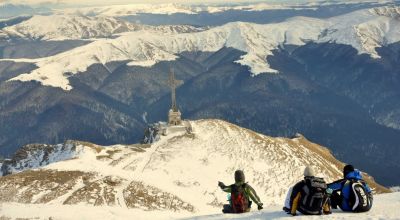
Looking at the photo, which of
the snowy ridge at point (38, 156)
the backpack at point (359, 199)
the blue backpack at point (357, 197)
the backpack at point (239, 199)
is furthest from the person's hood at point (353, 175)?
the snowy ridge at point (38, 156)

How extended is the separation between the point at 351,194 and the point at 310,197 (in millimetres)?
2261

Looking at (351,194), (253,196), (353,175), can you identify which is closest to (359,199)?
(351,194)

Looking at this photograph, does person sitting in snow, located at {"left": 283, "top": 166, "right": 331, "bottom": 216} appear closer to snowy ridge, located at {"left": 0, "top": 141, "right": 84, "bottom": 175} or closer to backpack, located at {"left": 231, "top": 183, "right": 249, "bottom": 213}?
backpack, located at {"left": 231, "top": 183, "right": 249, "bottom": 213}

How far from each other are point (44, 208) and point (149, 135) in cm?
6490

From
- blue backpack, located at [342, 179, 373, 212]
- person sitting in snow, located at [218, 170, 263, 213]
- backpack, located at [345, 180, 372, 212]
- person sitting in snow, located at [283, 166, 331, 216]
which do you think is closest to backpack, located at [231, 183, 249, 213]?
person sitting in snow, located at [218, 170, 263, 213]

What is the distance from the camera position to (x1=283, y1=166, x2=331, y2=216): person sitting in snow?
78.0ft

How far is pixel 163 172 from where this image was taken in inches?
3457

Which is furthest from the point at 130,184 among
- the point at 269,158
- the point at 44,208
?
the point at 269,158

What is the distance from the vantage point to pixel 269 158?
320 ft

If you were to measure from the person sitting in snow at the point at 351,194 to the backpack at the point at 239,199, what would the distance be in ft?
16.2

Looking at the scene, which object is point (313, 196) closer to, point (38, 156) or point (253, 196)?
point (253, 196)

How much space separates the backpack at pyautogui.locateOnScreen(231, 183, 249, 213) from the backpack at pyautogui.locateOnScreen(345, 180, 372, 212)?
6.02 metres

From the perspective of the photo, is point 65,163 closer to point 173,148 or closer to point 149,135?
point 173,148

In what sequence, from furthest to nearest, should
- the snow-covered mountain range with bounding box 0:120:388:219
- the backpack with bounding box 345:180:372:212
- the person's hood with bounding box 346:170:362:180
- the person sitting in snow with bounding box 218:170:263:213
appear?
the snow-covered mountain range with bounding box 0:120:388:219 < the person sitting in snow with bounding box 218:170:263:213 < the person's hood with bounding box 346:170:362:180 < the backpack with bounding box 345:180:372:212
